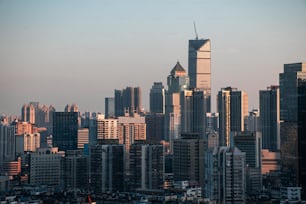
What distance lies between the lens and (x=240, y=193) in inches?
508

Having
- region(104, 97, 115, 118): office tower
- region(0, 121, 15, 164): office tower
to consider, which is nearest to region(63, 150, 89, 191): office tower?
region(0, 121, 15, 164): office tower

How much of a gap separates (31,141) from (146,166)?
679 centimetres

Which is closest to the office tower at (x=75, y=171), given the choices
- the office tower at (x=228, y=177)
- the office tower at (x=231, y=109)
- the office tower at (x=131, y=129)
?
the office tower at (x=131, y=129)

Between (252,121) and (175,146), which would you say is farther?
(252,121)

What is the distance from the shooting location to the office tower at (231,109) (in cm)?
2364

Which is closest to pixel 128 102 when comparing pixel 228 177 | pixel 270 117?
pixel 270 117

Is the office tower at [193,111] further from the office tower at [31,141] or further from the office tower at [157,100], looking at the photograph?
the office tower at [31,141]

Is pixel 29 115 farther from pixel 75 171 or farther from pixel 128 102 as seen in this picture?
pixel 75 171

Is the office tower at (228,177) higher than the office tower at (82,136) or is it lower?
lower

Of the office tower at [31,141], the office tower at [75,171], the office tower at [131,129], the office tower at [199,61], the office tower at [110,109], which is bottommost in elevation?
the office tower at [75,171]

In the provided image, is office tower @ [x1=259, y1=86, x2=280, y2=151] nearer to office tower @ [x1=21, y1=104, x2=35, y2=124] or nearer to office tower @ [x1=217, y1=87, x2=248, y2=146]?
office tower @ [x1=217, y1=87, x2=248, y2=146]

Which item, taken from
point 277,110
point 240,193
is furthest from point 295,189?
point 277,110

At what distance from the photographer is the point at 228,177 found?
1288cm

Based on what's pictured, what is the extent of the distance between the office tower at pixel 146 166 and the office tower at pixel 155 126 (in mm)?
5071
